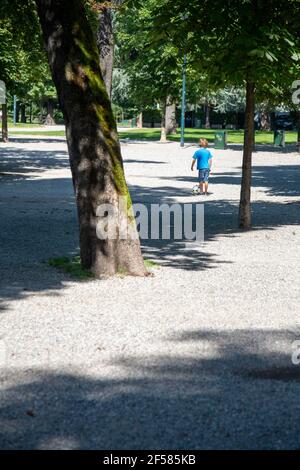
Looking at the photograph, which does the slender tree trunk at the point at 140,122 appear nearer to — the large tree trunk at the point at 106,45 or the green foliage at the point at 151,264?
the large tree trunk at the point at 106,45

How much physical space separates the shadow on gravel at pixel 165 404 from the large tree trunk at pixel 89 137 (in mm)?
3968

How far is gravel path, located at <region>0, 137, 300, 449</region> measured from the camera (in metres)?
5.62

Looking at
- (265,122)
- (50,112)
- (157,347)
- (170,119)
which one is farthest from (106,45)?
(50,112)

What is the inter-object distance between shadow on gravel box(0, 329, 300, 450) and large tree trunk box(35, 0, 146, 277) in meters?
3.97

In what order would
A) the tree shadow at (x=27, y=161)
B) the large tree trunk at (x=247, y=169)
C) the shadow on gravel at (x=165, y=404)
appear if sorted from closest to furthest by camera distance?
the shadow on gravel at (x=165, y=404) → the large tree trunk at (x=247, y=169) → the tree shadow at (x=27, y=161)

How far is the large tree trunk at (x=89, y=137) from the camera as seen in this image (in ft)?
37.7

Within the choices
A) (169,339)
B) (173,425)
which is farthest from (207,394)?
(169,339)

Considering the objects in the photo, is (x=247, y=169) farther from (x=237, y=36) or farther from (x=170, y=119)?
(x=170, y=119)

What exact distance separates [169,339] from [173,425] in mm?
2428

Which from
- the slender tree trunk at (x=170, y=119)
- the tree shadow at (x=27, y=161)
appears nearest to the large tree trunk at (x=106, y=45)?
the tree shadow at (x=27, y=161)

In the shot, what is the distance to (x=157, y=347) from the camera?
775 cm

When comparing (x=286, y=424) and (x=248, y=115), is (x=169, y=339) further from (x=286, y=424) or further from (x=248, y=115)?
(x=248, y=115)

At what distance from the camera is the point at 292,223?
18.2 meters

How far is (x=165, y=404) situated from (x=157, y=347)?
1.67 metres
